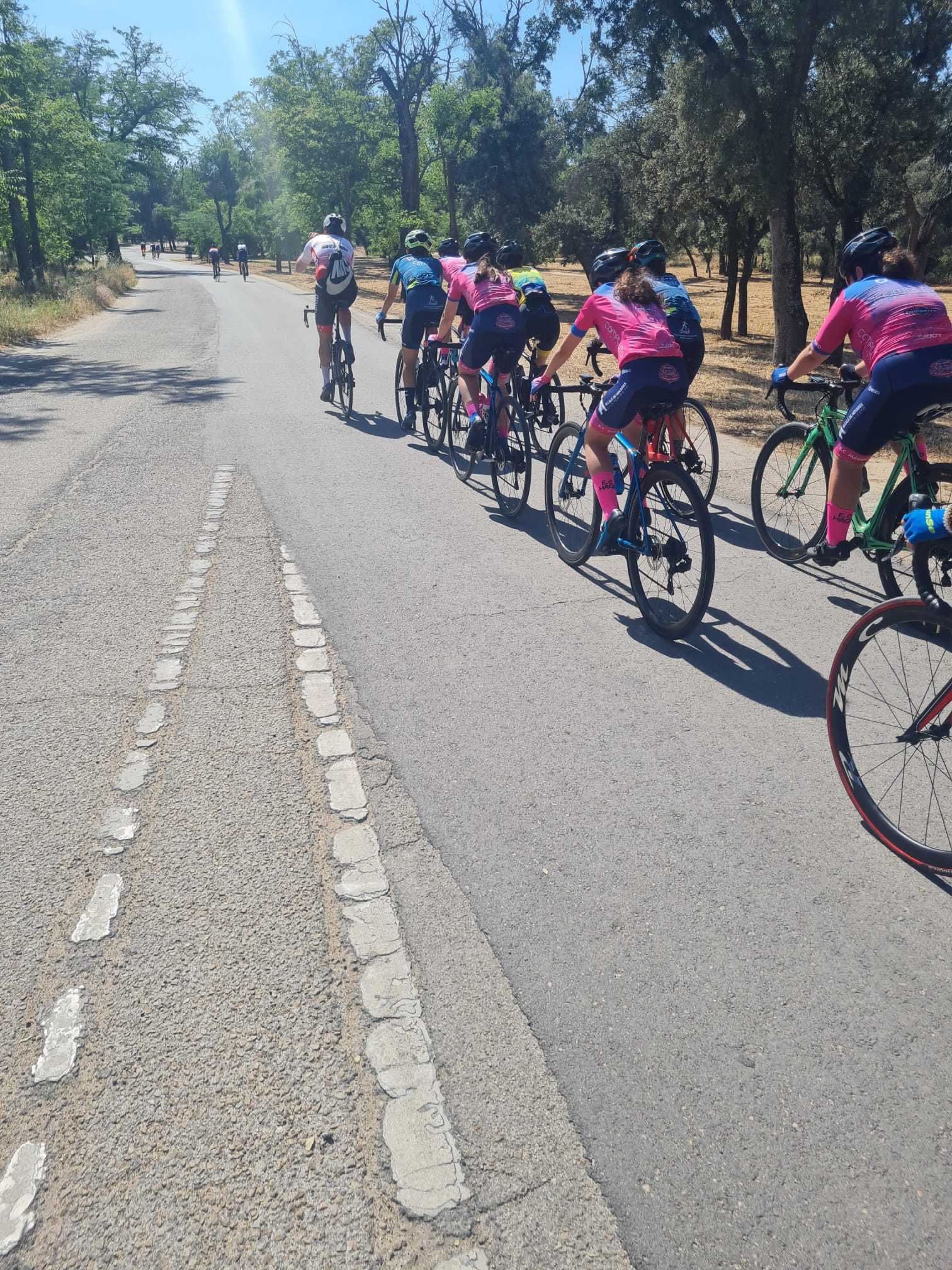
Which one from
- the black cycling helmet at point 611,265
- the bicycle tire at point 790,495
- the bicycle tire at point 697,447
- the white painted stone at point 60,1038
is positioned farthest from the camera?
the bicycle tire at point 697,447

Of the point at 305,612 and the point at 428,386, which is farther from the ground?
the point at 428,386

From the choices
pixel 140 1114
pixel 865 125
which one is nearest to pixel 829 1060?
pixel 140 1114

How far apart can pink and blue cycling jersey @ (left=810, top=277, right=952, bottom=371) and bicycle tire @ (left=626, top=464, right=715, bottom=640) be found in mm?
1193

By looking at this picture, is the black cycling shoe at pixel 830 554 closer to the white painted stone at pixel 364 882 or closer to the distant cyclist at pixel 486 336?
the distant cyclist at pixel 486 336

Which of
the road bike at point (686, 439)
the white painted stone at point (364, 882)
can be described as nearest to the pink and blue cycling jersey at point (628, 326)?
the road bike at point (686, 439)

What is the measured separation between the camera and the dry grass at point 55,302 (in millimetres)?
21578

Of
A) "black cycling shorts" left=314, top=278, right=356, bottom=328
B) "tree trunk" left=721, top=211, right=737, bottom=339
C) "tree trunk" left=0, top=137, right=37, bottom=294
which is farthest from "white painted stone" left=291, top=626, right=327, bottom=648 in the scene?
"tree trunk" left=0, top=137, right=37, bottom=294

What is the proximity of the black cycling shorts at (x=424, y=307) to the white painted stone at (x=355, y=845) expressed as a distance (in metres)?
7.52

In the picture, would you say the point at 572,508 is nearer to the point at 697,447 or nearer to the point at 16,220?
the point at 697,447

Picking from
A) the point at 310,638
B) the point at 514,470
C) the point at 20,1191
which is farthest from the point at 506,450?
the point at 20,1191

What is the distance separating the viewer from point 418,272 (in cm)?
978

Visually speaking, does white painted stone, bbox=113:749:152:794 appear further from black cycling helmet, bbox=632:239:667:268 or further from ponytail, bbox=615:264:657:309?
black cycling helmet, bbox=632:239:667:268

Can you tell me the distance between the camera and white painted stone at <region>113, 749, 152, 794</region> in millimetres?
3693

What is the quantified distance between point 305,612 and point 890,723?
130 inches
